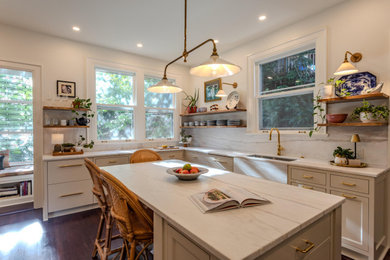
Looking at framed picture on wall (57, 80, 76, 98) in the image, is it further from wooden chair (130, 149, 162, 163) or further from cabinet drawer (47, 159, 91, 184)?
wooden chair (130, 149, 162, 163)

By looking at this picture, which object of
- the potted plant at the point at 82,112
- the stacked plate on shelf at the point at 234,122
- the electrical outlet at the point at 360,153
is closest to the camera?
the electrical outlet at the point at 360,153

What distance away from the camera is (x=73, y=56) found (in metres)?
3.52

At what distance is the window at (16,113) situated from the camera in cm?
319

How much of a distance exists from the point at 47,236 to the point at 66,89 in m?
2.24

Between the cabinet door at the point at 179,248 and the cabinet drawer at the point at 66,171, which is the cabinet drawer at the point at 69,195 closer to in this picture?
the cabinet drawer at the point at 66,171

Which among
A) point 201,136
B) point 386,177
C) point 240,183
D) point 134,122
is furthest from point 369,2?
point 134,122

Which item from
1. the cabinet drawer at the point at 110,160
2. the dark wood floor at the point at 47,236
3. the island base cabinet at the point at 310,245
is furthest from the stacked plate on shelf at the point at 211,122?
the island base cabinet at the point at 310,245

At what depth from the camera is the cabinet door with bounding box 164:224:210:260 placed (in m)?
0.86

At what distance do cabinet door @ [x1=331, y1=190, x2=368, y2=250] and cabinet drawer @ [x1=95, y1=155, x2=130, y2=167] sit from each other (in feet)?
9.83

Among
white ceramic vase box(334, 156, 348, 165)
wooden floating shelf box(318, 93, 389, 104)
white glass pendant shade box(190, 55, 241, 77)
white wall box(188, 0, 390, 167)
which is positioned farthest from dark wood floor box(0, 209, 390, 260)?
white glass pendant shade box(190, 55, 241, 77)

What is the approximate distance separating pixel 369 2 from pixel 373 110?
126 cm

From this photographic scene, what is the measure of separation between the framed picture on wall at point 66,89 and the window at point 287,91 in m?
3.20

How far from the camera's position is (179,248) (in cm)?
97

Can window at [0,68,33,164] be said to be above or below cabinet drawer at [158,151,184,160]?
above
